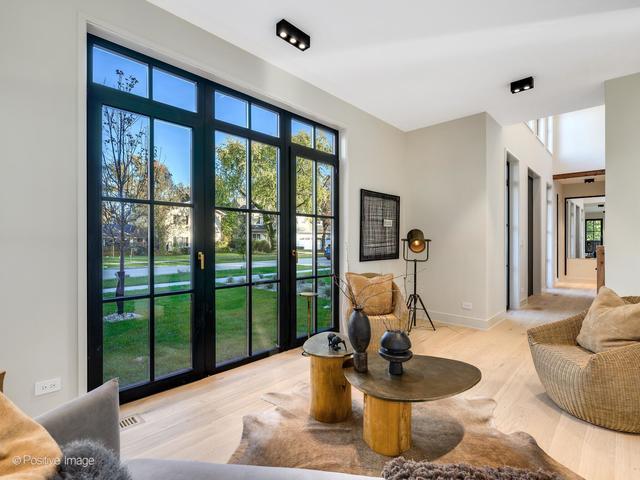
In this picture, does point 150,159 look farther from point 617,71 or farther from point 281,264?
point 617,71

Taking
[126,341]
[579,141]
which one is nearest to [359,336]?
[126,341]

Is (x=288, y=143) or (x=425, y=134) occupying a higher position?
(x=425, y=134)

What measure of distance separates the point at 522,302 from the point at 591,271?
5.17m

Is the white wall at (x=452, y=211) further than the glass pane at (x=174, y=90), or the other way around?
the white wall at (x=452, y=211)

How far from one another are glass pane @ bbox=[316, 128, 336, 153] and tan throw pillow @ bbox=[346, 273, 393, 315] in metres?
1.57

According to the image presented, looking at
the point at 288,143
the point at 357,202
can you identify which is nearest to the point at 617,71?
the point at 357,202

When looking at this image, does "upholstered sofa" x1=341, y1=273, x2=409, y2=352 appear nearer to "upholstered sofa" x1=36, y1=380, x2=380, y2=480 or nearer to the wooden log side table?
the wooden log side table

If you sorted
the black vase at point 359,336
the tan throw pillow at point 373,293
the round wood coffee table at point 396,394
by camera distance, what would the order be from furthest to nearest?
the tan throw pillow at point 373,293 < the black vase at point 359,336 < the round wood coffee table at point 396,394

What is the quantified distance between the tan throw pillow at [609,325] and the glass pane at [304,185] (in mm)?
2705

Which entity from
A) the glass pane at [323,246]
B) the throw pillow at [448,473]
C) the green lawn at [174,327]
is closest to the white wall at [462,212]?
the glass pane at [323,246]

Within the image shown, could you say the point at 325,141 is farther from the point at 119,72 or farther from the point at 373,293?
the point at 119,72

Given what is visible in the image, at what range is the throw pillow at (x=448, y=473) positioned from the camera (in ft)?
4.51

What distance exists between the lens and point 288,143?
3.62 m

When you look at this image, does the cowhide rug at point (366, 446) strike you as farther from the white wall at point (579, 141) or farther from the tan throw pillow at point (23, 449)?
the white wall at point (579, 141)
